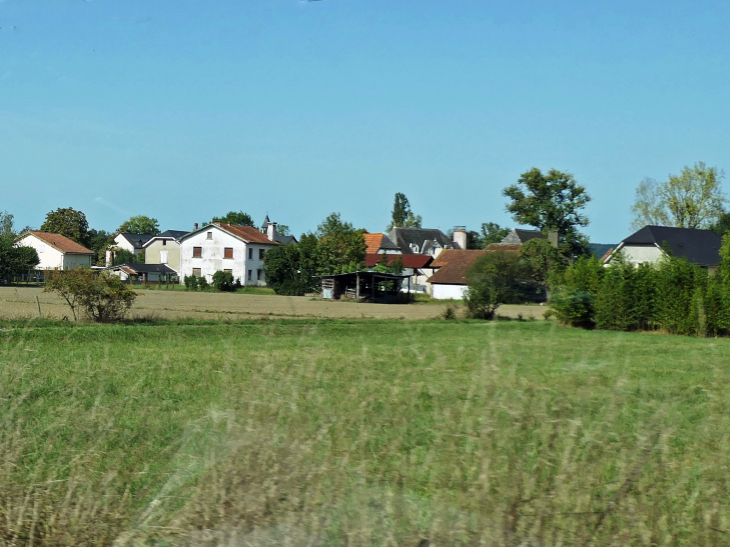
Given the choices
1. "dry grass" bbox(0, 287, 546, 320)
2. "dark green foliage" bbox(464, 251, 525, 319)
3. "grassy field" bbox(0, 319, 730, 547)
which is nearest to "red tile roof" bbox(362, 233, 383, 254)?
"dark green foliage" bbox(464, 251, 525, 319)

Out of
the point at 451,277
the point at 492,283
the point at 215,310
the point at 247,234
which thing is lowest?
the point at 215,310

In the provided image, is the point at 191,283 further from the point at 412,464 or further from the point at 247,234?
the point at 412,464

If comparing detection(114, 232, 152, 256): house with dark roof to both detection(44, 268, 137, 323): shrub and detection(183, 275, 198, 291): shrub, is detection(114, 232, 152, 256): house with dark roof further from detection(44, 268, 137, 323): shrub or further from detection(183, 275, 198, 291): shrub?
detection(44, 268, 137, 323): shrub

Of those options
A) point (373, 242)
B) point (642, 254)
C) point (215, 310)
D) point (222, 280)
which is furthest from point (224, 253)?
point (642, 254)

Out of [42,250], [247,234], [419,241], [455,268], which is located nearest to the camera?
[42,250]

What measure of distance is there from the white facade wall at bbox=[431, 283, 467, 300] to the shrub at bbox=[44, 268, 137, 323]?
40.1m

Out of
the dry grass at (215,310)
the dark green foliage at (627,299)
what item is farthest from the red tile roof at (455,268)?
the dark green foliage at (627,299)

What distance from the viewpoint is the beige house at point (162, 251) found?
91.6m

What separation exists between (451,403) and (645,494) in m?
1.07

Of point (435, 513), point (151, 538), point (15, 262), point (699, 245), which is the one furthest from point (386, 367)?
point (15, 262)

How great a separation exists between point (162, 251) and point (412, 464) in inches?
3635

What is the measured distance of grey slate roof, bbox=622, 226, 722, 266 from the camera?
95.1 feet

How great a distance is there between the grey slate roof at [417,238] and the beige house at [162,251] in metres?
32.9

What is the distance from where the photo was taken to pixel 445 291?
65438 mm
